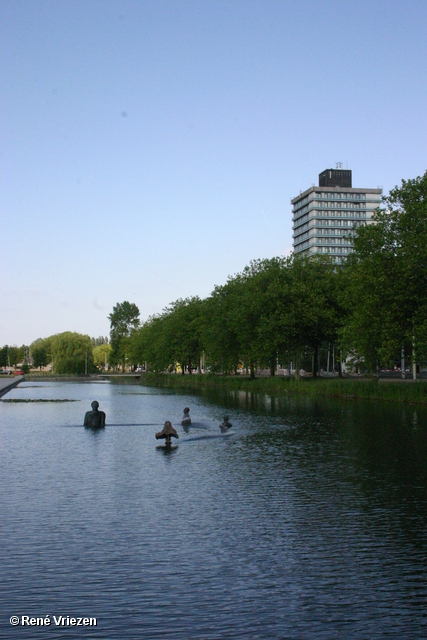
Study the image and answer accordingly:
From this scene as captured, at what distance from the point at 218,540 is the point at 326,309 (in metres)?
73.6

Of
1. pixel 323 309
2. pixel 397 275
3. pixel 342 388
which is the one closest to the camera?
pixel 397 275

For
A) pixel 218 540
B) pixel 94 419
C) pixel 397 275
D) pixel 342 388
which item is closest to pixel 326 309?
pixel 342 388

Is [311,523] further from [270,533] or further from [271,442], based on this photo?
[271,442]

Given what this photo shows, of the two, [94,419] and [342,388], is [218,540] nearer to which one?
[94,419]

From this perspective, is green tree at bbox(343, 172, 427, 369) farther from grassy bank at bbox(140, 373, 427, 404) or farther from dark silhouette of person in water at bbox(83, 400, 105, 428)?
dark silhouette of person in water at bbox(83, 400, 105, 428)

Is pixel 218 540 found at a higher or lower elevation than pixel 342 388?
lower

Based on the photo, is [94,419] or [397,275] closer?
[94,419]

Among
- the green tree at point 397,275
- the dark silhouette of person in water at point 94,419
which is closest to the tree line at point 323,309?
the green tree at point 397,275

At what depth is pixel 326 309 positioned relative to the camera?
86.7 meters

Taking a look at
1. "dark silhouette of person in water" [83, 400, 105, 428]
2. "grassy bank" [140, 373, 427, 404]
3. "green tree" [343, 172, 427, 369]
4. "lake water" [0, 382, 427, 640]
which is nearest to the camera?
"lake water" [0, 382, 427, 640]

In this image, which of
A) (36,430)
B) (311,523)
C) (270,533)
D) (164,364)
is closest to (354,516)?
(311,523)

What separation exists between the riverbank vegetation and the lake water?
83.2 ft

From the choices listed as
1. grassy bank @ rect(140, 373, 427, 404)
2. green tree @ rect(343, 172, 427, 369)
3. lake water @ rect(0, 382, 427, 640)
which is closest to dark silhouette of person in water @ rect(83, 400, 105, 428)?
lake water @ rect(0, 382, 427, 640)

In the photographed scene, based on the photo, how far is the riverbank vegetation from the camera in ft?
178
